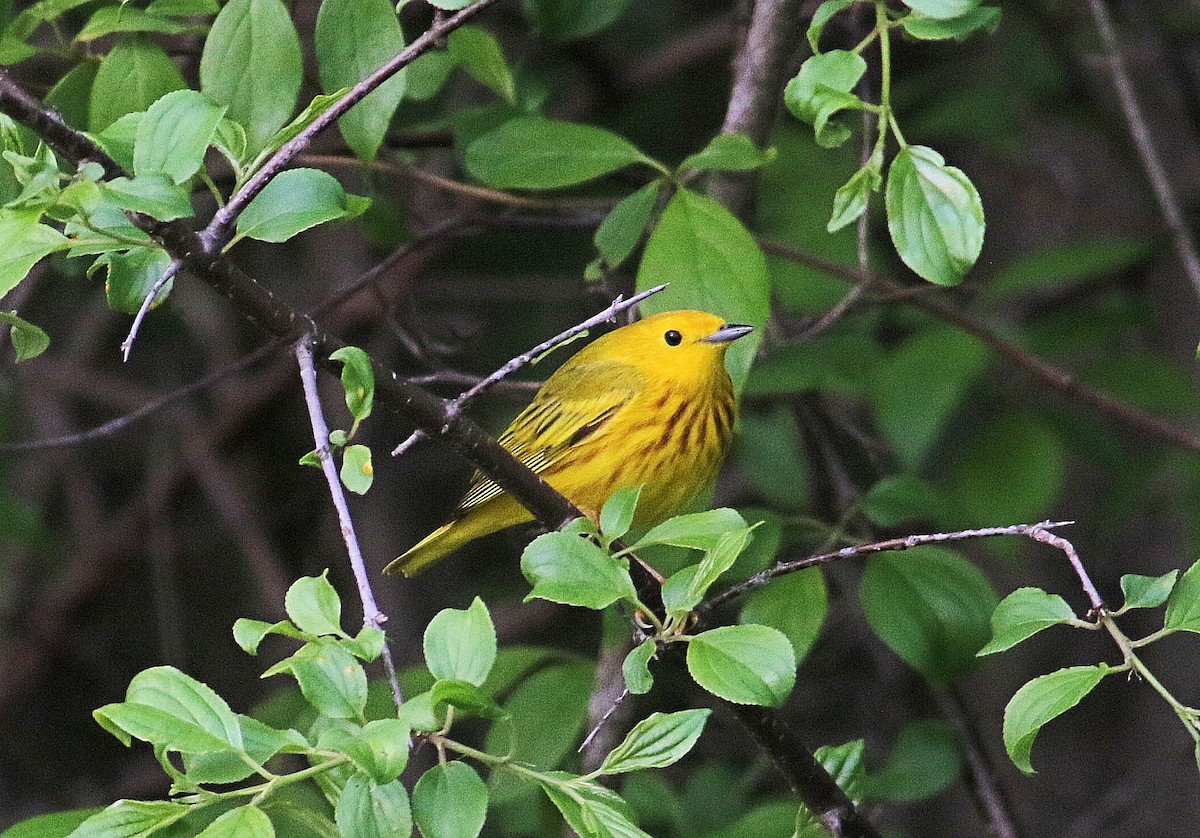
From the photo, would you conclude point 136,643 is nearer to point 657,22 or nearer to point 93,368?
point 93,368

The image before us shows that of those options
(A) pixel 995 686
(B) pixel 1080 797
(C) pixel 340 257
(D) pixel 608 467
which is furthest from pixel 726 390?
(B) pixel 1080 797

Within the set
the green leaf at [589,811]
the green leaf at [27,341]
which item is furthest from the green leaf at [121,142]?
the green leaf at [589,811]

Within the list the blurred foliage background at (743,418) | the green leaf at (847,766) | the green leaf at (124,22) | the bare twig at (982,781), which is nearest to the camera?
the green leaf at (847,766)

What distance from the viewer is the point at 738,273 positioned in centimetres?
264

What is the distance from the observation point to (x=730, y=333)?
2.95m

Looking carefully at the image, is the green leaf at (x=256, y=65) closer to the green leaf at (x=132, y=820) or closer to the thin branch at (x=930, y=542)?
the thin branch at (x=930, y=542)

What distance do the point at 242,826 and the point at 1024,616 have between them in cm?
95

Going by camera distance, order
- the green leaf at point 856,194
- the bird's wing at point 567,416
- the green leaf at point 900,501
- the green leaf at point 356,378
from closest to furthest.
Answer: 1. the green leaf at point 356,378
2. the green leaf at point 856,194
3. the green leaf at point 900,501
4. the bird's wing at point 567,416

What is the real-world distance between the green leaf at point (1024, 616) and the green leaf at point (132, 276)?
113 cm

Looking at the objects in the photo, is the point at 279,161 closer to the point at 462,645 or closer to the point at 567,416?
the point at 462,645

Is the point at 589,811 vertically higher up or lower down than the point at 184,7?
lower down

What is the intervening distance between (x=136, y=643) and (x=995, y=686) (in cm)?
336

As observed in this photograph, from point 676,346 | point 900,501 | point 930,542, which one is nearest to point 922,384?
point 676,346

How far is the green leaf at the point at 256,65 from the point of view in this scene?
2467 millimetres
